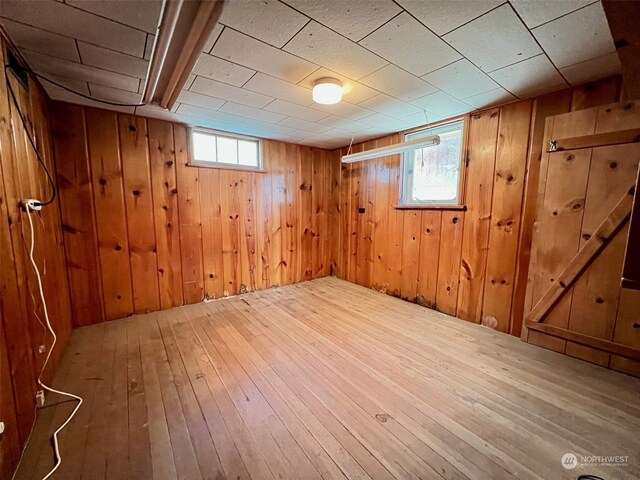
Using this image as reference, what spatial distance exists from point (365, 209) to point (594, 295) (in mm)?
2529

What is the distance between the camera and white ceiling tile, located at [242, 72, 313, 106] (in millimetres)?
1963

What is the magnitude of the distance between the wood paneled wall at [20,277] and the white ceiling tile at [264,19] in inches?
49.8

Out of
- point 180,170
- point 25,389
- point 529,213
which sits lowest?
point 25,389

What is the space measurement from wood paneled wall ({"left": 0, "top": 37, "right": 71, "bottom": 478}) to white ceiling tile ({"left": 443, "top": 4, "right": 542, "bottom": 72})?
2502 millimetres

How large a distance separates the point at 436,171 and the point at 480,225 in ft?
2.67

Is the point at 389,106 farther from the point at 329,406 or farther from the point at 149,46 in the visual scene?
the point at 329,406

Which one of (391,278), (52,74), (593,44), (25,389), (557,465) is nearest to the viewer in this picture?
(557,465)

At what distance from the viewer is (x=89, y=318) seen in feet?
8.54

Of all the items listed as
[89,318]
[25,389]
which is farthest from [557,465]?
[89,318]

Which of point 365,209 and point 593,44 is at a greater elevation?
point 593,44

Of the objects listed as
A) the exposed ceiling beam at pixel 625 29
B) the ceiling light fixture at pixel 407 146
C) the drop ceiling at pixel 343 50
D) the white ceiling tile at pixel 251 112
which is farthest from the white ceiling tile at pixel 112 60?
the exposed ceiling beam at pixel 625 29

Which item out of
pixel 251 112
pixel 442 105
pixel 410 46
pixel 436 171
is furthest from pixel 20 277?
pixel 436 171

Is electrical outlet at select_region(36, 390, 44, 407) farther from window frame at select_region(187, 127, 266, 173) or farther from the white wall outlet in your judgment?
window frame at select_region(187, 127, 266, 173)

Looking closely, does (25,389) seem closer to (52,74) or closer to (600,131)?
(52,74)
